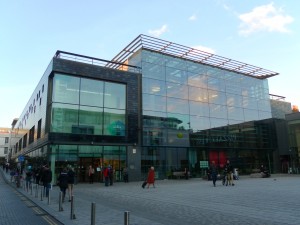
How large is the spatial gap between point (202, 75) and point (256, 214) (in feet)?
95.7

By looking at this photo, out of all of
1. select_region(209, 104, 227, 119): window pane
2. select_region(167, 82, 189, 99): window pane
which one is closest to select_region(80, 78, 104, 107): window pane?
select_region(167, 82, 189, 99): window pane

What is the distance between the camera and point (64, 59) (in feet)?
89.4

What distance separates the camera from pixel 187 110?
34.4 metres

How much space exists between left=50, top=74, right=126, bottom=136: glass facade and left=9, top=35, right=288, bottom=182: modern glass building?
9 cm

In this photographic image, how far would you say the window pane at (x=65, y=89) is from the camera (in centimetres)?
2681

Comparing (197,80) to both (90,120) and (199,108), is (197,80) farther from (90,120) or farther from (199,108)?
(90,120)

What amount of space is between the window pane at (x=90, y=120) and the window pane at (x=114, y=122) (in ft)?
2.01

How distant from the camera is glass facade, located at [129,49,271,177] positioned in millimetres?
31281

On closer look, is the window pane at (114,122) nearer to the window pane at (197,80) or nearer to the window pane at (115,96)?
the window pane at (115,96)

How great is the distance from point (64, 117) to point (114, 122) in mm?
5010

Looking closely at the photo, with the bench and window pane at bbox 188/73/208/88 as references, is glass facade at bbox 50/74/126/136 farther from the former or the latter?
window pane at bbox 188/73/208/88

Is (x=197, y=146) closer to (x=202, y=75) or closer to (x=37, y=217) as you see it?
(x=202, y=75)

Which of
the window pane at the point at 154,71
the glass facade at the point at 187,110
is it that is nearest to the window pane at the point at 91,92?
the glass facade at the point at 187,110

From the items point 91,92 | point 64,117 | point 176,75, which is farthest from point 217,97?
point 64,117
